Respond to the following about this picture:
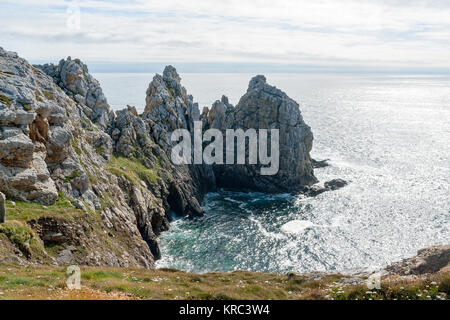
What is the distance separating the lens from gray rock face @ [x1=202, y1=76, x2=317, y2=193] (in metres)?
112

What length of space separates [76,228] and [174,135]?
222ft

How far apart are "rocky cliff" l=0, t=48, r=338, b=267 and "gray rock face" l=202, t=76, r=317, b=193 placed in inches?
13.9

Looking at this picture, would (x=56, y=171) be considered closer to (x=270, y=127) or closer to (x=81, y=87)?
(x=81, y=87)

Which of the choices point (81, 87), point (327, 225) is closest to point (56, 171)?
point (81, 87)

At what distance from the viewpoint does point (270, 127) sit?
117125 mm

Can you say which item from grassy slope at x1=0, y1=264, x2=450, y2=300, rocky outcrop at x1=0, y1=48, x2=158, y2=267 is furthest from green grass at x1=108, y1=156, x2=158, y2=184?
grassy slope at x1=0, y1=264, x2=450, y2=300

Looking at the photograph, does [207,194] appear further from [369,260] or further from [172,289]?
[172,289]

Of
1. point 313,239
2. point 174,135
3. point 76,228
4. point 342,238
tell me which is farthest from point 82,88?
point 342,238

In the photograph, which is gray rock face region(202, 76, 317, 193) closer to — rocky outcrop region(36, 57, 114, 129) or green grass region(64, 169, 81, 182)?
rocky outcrop region(36, 57, 114, 129)

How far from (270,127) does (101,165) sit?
224 feet

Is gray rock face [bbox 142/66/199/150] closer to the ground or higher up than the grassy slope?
higher up

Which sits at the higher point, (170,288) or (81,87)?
(81,87)

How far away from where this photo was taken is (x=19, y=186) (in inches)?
1435

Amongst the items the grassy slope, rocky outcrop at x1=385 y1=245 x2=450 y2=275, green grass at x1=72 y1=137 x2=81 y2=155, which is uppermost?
green grass at x1=72 y1=137 x2=81 y2=155
